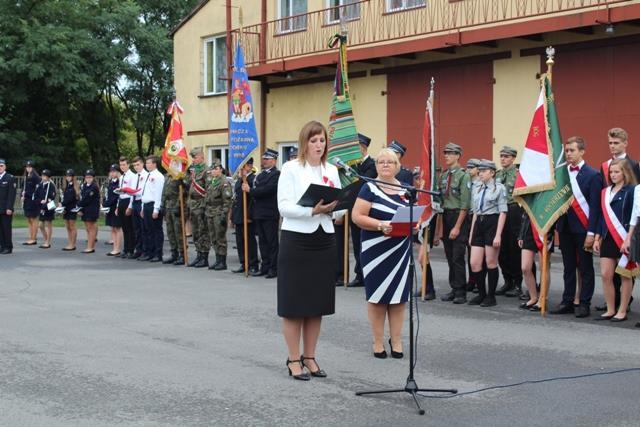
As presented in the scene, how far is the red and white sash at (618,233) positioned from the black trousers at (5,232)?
13605 mm

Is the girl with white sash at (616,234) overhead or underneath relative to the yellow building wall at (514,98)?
underneath

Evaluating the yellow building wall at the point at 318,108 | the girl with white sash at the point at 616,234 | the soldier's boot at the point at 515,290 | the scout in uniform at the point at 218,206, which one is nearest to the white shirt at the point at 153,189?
the scout in uniform at the point at 218,206

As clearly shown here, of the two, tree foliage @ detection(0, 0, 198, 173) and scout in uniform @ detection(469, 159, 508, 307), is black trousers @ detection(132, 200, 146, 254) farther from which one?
tree foliage @ detection(0, 0, 198, 173)

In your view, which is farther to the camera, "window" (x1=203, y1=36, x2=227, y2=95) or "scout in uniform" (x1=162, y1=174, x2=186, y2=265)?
"window" (x1=203, y1=36, x2=227, y2=95)

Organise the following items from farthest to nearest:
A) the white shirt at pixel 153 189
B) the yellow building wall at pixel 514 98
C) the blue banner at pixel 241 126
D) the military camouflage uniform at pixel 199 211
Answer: the yellow building wall at pixel 514 98 → the white shirt at pixel 153 189 → the military camouflage uniform at pixel 199 211 → the blue banner at pixel 241 126

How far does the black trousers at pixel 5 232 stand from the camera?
19.1m

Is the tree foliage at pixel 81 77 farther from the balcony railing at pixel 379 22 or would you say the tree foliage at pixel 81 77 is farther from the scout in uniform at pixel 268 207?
the scout in uniform at pixel 268 207

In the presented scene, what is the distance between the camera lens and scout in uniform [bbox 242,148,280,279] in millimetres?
14203

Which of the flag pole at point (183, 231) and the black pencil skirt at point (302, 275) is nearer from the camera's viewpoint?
the black pencil skirt at point (302, 275)

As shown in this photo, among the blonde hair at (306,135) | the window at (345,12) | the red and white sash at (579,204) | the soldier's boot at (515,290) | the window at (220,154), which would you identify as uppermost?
the window at (345,12)

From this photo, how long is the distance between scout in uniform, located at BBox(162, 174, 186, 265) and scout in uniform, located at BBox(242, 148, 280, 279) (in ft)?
7.89

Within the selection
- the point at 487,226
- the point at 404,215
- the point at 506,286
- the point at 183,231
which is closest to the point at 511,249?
the point at 506,286

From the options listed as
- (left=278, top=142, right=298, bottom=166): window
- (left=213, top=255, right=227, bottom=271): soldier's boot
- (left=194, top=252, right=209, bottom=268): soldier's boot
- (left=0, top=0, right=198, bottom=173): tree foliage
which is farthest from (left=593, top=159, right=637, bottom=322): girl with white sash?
(left=0, top=0, right=198, bottom=173): tree foliage

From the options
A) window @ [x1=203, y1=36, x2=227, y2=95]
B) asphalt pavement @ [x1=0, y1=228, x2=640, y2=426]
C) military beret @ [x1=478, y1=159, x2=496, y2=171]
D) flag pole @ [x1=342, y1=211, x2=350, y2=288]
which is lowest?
asphalt pavement @ [x1=0, y1=228, x2=640, y2=426]
